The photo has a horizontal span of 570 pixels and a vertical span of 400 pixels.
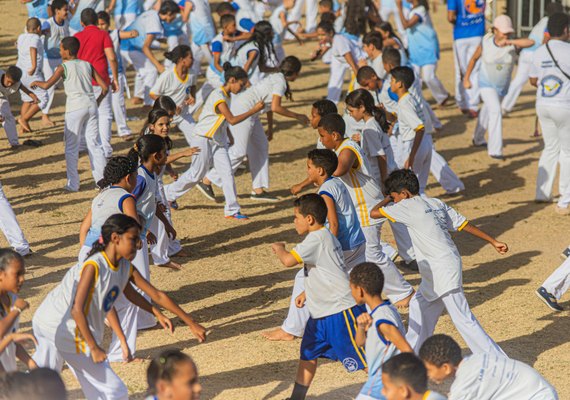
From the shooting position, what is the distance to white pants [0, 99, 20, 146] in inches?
507

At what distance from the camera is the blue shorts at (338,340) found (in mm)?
6609

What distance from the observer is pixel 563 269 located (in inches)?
336

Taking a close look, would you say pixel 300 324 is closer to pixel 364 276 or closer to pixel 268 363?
pixel 268 363

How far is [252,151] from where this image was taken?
12.1 meters

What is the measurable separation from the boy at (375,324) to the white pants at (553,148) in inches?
251

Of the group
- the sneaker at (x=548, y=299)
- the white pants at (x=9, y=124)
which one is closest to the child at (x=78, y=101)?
the white pants at (x=9, y=124)

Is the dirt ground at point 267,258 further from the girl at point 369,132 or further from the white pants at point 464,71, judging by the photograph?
the girl at point 369,132

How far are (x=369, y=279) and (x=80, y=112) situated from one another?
21.7ft

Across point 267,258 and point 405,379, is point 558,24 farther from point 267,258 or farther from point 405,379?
point 405,379

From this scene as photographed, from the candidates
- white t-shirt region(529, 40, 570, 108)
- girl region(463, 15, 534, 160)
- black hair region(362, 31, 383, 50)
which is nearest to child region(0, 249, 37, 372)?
white t-shirt region(529, 40, 570, 108)

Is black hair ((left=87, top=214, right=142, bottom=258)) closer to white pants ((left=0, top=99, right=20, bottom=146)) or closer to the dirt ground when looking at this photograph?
the dirt ground

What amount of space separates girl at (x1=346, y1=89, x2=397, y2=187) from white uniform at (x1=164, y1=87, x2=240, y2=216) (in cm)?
211

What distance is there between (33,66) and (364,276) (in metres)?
9.05

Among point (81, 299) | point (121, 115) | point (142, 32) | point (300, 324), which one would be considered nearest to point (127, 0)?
point (142, 32)
